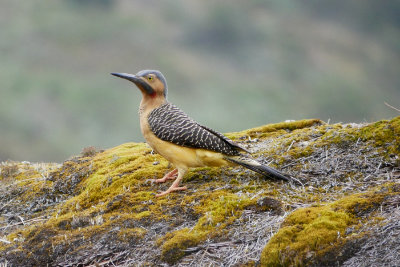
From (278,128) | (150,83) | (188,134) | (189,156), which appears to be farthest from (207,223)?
(278,128)

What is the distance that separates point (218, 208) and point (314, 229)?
1.36 metres

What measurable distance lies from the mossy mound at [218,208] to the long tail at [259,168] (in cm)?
13

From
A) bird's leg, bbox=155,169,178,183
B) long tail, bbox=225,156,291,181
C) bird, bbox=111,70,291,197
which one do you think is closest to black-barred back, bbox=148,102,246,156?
bird, bbox=111,70,291,197

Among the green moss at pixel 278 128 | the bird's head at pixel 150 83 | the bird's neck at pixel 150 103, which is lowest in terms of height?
the bird's neck at pixel 150 103

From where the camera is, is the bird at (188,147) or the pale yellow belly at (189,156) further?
the pale yellow belly at (189,156)

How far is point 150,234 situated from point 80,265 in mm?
894

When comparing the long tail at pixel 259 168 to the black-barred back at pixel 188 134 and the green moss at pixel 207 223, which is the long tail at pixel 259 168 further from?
the green moss at pixel 207 223

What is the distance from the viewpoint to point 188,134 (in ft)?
22.0

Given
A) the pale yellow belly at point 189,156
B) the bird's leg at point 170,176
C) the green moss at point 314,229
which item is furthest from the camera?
the bird's leg at point 170,176

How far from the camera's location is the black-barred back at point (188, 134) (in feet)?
21.7

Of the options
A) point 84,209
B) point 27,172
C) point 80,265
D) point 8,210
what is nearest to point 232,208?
point 80,265

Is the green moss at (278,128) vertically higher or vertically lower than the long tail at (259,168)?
higher

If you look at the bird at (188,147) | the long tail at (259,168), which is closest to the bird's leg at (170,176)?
the bird at (188,147)

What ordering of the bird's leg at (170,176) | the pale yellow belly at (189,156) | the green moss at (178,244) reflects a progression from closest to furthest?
the green moss at (178,244), the pale yellow belly at (189,156), the bird's leg at (170,176)
